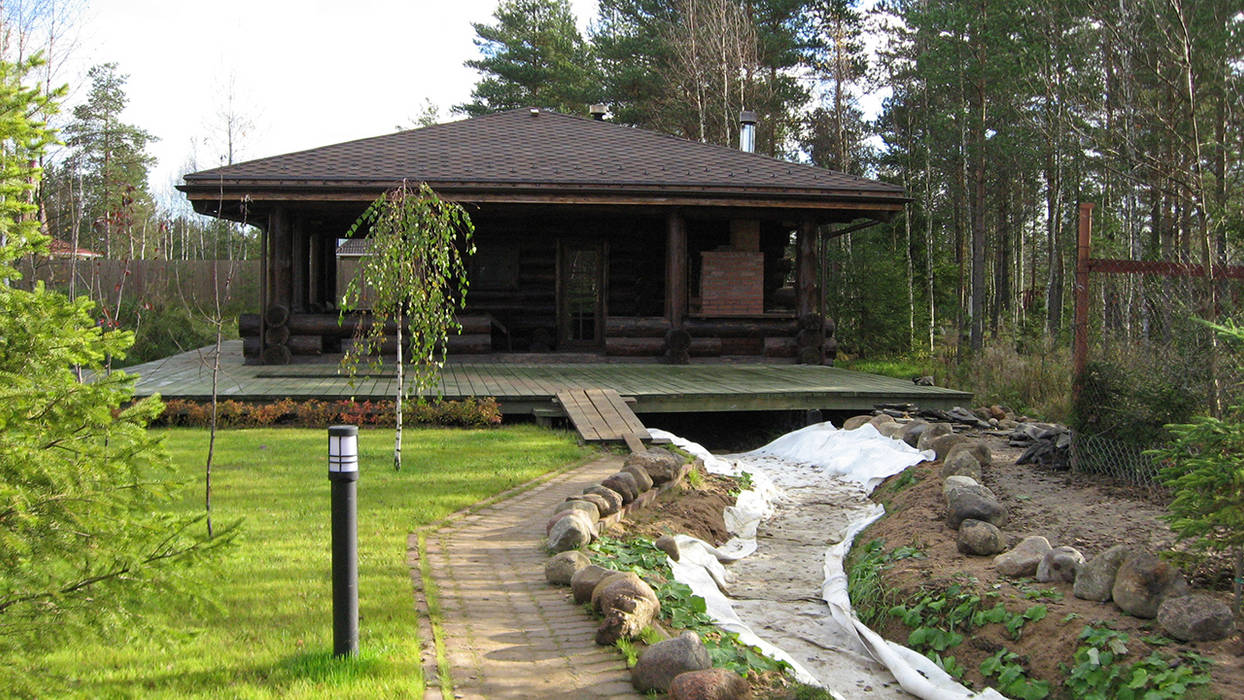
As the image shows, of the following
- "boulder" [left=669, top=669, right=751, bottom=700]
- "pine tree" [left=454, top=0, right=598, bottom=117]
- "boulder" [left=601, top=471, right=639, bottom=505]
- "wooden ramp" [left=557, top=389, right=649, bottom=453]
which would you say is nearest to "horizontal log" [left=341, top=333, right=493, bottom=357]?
"wooden ramp" [left=557, top=389, right=649, bottom=453]

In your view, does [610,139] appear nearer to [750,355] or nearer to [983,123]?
[750,355]

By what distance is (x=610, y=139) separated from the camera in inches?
653

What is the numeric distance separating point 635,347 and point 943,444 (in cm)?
678

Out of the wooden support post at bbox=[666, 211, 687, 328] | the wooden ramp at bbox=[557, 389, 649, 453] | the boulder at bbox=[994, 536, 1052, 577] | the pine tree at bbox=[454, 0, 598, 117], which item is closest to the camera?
the boulder at bbox=[994, 536, 1052, 577]

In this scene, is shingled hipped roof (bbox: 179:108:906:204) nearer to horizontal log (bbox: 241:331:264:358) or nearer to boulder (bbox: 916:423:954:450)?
horizontal log (bbox: 241:331:264:358)

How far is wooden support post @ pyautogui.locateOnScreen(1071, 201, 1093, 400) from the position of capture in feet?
23.9

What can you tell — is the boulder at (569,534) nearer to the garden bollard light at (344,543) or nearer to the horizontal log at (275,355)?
the garden bollard light at (344,543)

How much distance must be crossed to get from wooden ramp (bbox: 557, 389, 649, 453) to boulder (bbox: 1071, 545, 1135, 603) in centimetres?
410

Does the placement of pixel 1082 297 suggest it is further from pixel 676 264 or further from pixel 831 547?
pixel 676 264

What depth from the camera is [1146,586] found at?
4.14m

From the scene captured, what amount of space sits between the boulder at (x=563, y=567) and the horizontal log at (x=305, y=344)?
9637 millimetres

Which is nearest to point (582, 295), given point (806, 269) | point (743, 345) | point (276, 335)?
point (743, 345)

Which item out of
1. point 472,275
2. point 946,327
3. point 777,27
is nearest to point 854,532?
point 472,275

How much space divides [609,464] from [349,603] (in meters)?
4.48
